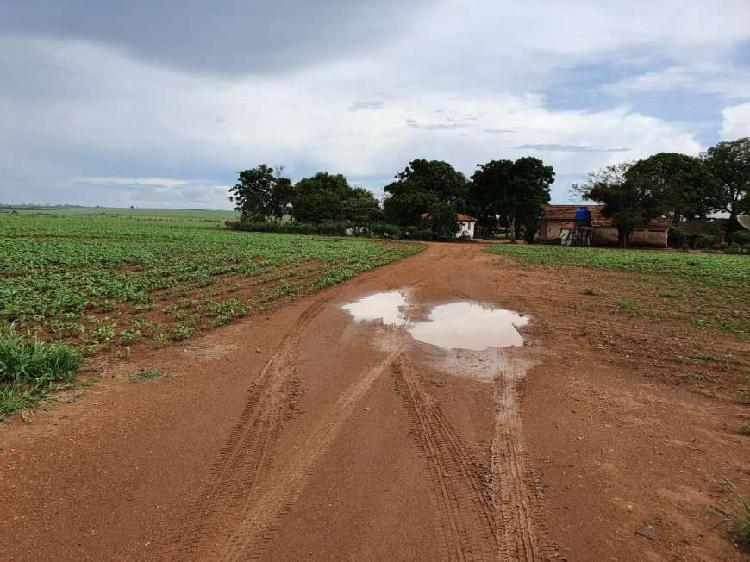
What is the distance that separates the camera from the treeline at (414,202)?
4647 cm

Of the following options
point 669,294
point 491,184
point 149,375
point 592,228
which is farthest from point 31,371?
point 592,228

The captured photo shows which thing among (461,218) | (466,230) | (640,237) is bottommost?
(640,237)

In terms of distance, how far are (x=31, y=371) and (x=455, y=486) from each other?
6223 millimetres

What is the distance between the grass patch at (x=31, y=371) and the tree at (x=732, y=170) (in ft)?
211

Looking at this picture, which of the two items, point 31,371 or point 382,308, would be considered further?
point 382,308

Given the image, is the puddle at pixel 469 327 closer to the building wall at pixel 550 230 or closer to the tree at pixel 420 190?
the tree at pixel 420 190

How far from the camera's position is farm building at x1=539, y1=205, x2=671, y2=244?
4397cm

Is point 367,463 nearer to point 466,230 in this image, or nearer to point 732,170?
point 466,230

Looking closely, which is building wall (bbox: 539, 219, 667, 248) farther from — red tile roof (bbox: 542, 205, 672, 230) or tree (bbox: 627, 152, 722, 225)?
tree (bbox: 627, 152, 722, 225)

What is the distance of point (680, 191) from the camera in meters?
40.5

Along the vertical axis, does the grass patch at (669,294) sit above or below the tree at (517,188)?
below

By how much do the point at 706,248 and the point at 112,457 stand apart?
5133 cm

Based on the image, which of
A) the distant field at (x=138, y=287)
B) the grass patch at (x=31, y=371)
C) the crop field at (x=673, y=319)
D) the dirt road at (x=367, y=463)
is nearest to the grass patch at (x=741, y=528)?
the dirt road at (x=367, y=463)

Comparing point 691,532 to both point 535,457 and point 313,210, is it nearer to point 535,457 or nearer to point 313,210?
point 535,457
